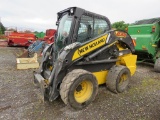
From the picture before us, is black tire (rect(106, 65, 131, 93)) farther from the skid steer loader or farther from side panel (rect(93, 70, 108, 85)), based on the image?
side panel (rect(93, 70, 108, 85))

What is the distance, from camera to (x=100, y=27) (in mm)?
4199

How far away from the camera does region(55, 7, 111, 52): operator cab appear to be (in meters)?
3.68

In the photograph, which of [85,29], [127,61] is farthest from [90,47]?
[127,61]

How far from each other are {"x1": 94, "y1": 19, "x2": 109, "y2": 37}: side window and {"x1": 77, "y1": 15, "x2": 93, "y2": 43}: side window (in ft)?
0.55

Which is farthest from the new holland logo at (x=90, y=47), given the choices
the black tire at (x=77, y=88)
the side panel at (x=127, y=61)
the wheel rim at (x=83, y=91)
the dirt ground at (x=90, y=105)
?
the dirt ground at (x=90, y=105)

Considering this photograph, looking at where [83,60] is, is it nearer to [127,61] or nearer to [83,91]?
[83,91]

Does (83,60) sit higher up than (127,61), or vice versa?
(83,60)

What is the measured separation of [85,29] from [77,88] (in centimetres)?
137

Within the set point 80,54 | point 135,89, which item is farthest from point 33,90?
point 135,89

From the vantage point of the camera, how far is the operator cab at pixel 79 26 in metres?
3.68

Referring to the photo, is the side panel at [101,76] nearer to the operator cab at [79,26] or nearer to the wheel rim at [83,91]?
the wheel rim at [83,91]

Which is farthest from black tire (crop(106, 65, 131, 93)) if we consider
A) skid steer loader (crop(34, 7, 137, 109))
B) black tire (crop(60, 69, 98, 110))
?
black tire (crop(60, 69, 98, 110))

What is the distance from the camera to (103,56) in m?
4.27

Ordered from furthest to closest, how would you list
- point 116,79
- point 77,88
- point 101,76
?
1. point 101,76
2. point 116,79
3. point 77,88
